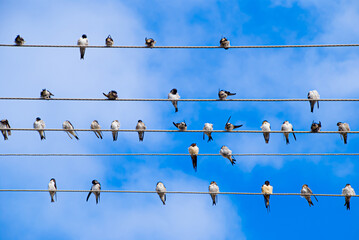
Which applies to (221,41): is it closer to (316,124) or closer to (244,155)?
(316,124)

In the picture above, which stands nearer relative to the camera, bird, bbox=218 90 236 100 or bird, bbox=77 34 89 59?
bird, bbox=218 90 236 100

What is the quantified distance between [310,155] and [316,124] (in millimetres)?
4009

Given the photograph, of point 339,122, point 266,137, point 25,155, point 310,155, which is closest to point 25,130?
point 25,155

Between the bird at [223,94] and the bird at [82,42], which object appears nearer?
the bird at [223,94]

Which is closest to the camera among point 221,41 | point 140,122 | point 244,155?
point 244,155

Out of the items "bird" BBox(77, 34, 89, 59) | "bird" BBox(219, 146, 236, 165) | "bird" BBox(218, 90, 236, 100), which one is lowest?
"bird" BBox(219, 146, 236, 165)

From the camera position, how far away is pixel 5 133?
18906mm

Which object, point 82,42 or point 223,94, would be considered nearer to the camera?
point 223,94

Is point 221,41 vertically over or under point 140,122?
over

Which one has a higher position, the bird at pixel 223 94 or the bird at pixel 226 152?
the bird at pixel 223 94

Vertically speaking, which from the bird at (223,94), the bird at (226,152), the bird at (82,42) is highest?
the bird at (82,42)

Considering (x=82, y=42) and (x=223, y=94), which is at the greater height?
(x=82, y=42)

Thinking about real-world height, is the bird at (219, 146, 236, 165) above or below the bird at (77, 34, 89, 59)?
below

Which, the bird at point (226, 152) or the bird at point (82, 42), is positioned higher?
the bird at point (82, 42)
